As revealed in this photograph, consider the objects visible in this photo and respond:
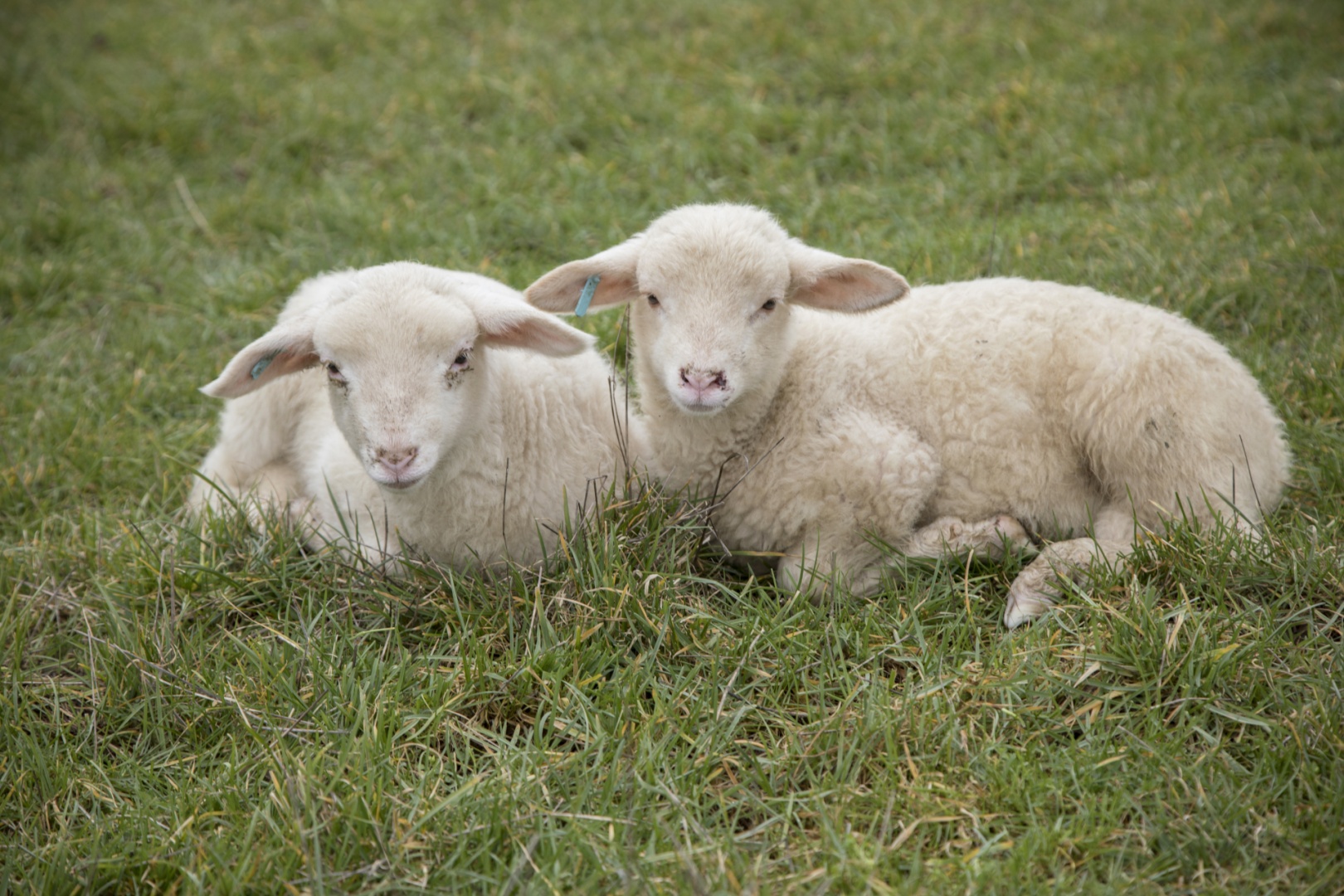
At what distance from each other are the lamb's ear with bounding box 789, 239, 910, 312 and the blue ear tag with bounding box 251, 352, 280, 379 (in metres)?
1.77

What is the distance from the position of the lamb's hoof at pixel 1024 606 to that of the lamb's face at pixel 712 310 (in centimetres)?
109

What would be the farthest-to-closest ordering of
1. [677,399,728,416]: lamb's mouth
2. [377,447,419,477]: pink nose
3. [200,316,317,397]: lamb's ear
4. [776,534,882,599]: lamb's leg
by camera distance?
[776,534,882,599]: lamb's leg
[200,316,317,397]: lamb's ear
[677,399,728,416]: lamb's mouth
[377,447,419,477]: pink nose

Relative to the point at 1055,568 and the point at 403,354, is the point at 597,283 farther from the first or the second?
the point at 1055,568

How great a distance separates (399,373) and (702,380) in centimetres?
93

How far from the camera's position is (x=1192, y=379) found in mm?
3924

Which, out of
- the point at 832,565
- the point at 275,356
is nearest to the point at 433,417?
A: the point at 275,356

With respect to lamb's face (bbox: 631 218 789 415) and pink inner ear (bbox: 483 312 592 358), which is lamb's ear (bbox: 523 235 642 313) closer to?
lamb's face (bbox: 631 218 789 415)

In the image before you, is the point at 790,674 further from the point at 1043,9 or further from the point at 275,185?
the point at 1043,9

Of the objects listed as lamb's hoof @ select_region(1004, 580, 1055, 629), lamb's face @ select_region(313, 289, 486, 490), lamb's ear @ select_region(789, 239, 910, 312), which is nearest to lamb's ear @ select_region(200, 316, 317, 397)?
lamb's face @ select_region(313, 289, 486, 490)

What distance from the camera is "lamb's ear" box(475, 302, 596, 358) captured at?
3775 millimetres

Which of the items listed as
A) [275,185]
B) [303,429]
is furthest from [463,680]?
[275,185]

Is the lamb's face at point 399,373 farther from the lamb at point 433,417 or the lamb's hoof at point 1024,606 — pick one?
the lamb's hoof at point 1024,606

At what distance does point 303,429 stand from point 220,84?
13.6ft

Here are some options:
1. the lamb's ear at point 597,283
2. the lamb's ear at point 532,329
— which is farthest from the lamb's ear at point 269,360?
the lamb's ear at point 597,283
